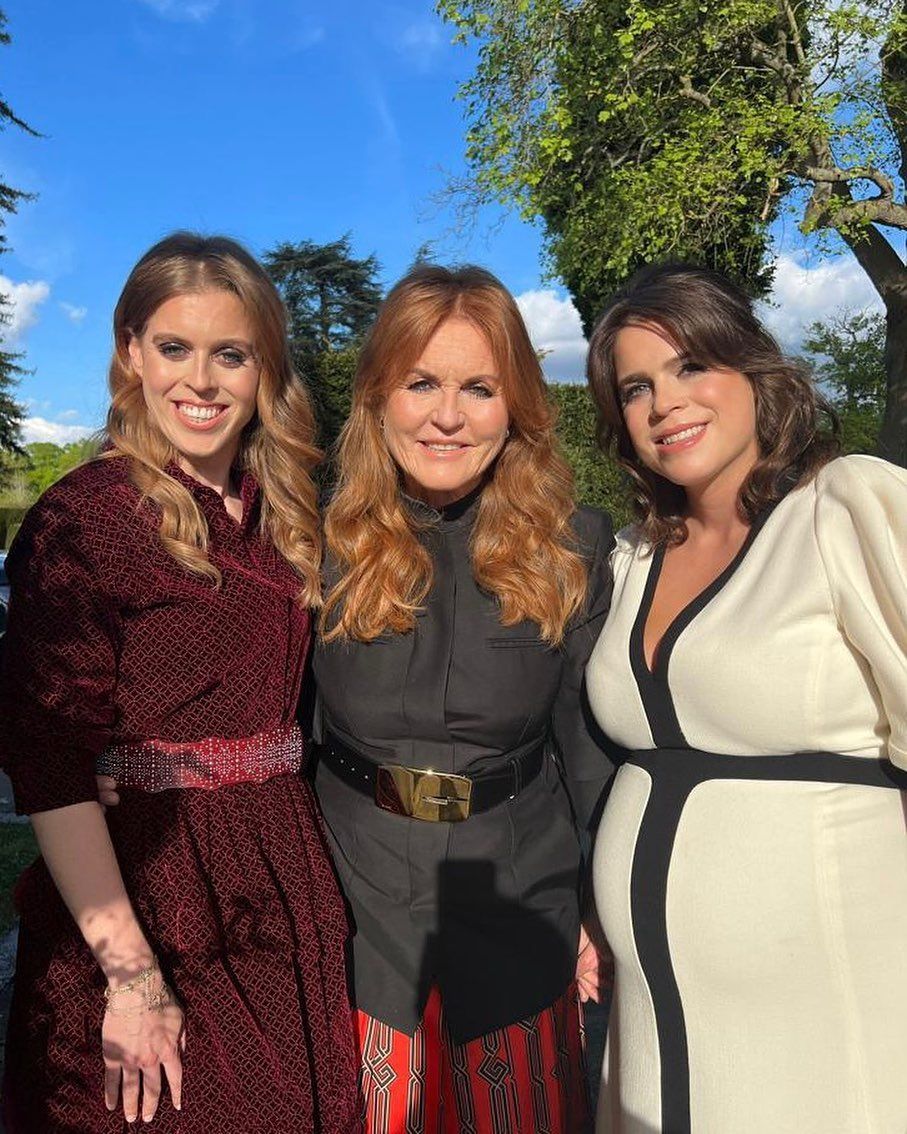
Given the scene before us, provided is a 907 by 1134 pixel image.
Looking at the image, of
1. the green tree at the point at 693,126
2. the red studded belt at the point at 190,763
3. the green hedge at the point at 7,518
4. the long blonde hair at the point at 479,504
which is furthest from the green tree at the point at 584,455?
the green hedge at the point at 7,518

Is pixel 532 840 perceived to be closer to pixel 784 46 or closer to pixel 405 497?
pixel 405 497

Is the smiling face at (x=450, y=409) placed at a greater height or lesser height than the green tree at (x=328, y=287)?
lesser

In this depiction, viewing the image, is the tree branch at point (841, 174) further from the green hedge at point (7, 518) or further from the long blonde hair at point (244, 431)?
the green hedge at point (7, 518)

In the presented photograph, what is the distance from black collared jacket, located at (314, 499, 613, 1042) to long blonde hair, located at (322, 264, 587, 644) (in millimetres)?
54

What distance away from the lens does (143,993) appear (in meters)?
1.66

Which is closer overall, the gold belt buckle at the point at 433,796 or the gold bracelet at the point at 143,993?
the gold bracelet at the point at 143,993

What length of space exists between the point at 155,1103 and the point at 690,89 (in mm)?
11243

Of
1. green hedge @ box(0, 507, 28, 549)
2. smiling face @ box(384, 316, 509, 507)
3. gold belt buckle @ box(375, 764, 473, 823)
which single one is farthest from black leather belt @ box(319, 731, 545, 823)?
green hedge @ box(0, 507, 28, 549)

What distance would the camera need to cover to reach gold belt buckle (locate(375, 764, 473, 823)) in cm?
197

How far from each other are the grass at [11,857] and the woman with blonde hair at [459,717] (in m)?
3.28

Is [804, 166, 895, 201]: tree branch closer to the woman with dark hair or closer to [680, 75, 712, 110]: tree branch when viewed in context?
[680, 75, 712, 110]: tree branch

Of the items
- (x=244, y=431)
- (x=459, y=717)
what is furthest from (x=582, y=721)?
(x=244, y=431)

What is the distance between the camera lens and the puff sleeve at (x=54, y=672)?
1.66 m

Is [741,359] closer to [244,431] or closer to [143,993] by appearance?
[244,431]
